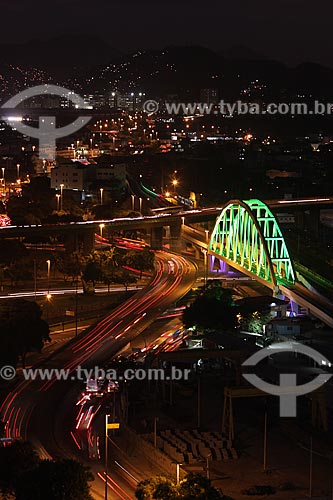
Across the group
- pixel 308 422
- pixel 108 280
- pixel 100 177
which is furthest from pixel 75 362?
pixel 100 177

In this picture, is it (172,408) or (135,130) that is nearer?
(172,408)

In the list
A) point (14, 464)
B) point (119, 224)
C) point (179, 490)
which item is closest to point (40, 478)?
point (14, 464)

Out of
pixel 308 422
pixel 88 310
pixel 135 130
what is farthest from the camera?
pixel 135 130

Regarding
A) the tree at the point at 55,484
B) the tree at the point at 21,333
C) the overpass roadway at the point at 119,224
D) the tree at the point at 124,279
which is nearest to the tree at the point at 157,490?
the tree at the point at 55,484

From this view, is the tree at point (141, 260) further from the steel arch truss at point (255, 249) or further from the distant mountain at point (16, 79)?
the distant mountain at point (16, 79)

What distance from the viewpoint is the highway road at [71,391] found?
10.7m

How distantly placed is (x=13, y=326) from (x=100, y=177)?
20.2 meters

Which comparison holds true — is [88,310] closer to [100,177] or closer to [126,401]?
[126,401]

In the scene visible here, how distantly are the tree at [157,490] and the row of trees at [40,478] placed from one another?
428 millimetres

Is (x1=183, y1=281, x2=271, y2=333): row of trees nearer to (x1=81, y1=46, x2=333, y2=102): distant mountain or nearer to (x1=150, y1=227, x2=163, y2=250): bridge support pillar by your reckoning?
(x1=150, y1=227, x2=163, y2=250): bridge support pillar

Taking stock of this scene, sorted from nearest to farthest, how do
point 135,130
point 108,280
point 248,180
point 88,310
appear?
1. point 88,310
2. point 108,280
3. point 248,180
4. point 135,130

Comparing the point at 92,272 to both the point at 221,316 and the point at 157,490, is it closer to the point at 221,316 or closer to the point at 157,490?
the point at 221,316

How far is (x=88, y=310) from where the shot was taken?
18.3 m

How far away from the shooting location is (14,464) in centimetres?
937
